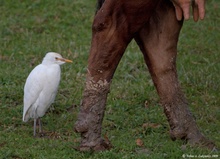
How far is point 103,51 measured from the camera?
555 cm

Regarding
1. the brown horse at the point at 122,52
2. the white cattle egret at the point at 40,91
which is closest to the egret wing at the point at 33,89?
the white cattle egret at the point at 40,91

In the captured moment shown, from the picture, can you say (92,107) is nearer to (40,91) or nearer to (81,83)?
(40,91)

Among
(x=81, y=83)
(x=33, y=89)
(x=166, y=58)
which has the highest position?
(x=166, y=58)

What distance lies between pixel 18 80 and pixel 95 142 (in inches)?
113

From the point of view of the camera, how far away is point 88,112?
221 inches

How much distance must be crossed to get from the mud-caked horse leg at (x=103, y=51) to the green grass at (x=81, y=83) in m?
0.26

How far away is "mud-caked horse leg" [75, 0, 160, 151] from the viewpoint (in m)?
5.47

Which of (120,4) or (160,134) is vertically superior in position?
(120,4)

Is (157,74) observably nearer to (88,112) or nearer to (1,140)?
(88,112)

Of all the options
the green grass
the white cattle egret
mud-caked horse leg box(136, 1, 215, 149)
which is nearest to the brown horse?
mud-caked horse leg box(136, 1, 215, 149)

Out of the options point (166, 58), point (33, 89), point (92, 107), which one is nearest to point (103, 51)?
point (92, 107)

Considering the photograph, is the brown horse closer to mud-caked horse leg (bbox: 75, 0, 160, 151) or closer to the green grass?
mud-caked horse leg (bbox: 75, 0, 160, 151)

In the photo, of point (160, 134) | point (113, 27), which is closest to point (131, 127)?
point (160, 134)

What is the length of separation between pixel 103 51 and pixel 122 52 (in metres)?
0.17
